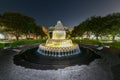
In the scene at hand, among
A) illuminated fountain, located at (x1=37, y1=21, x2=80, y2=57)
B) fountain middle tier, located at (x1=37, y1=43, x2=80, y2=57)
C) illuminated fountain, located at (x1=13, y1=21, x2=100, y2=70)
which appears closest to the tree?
illuminated fountain, located at (x1=13, y1=21, x2=100, y2=70)

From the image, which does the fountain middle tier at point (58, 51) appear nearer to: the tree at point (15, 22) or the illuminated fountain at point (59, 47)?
the illuminated fountain at point (59, 47)

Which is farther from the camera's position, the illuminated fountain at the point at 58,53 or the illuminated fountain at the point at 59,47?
the illuminated fountain at the point at 59,47

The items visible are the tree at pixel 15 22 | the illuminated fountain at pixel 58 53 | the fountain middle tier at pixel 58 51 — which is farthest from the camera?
the tree at pixel 15 22

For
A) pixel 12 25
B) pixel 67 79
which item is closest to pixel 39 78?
pixel 67 79

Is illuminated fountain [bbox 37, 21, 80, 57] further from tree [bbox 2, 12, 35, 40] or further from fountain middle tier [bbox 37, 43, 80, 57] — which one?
tree [bbox 2, 12, 35, 40]

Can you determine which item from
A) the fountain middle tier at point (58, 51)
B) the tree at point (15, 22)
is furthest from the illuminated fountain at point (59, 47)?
the tree at point (15, 22)

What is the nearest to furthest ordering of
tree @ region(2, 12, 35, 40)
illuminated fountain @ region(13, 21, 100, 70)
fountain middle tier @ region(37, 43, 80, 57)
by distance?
illuminated fountain @ region(13, 21, 100, 70) → fountain middle tier @ region(37, 43, 80, 57) → tree @ region(2, 12, 35, 40)

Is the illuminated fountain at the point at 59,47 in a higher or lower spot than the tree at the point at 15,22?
lower

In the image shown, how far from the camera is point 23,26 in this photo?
3206 cm

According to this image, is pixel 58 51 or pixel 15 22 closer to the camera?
pixel 58 51

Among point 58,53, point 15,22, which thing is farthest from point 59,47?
point 15,22

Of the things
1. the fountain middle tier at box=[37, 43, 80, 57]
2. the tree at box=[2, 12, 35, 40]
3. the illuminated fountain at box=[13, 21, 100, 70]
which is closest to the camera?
the illuminated fountain at box=[13, 21, 100, 70]

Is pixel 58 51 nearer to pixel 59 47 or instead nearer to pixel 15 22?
pixel 59 47

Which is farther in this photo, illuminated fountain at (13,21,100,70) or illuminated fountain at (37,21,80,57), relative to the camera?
illuminated fountain at (37,21,80,57)
